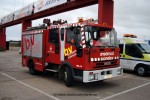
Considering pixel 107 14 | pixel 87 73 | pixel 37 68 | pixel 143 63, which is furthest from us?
pixel 107 14

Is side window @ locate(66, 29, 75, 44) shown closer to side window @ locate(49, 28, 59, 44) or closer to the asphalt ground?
side window @ locate(49, 28, 59, 44)

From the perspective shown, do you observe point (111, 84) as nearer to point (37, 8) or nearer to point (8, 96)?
point (8, 96)

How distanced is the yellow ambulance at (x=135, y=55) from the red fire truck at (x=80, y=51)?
3649 millimetres

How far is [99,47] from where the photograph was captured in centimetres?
938

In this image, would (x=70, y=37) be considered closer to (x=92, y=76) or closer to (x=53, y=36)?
(x=53, y=36)

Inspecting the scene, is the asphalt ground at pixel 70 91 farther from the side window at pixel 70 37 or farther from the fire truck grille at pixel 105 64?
the side window at pixel 70 37

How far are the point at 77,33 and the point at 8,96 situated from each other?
3.49 m

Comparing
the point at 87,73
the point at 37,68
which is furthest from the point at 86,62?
the point at 37,68

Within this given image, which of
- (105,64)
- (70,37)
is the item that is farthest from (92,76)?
(70,37)

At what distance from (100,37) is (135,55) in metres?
5.23

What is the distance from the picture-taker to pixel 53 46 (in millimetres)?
11172

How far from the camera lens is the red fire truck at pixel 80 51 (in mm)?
9078

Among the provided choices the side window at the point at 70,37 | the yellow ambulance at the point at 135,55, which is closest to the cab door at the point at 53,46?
the side window at the point at 70,37

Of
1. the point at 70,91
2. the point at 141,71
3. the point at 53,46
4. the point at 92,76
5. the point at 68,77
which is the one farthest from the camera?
the point at 141,71
